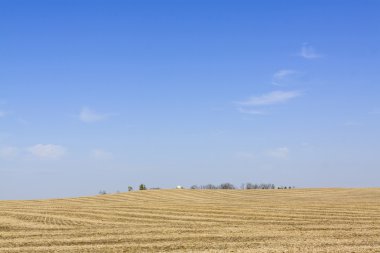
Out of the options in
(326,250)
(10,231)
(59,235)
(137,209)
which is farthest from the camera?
(137,209)

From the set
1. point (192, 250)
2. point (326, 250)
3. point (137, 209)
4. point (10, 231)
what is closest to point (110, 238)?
point (192, 250)

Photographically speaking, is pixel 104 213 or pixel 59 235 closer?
pixel 59 235

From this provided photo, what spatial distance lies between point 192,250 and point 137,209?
21.9 meters

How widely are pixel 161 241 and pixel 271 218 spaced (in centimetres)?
1242

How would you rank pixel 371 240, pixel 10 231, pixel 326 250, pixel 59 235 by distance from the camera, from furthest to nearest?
pixel 10 231 < pixel 59 235 < pixel 371 240 < pixel 326 250

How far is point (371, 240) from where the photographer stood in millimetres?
25219

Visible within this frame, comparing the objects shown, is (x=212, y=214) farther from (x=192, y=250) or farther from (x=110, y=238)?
(x=192, y=250)

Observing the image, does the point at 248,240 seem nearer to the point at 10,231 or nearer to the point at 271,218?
the point at 271,218

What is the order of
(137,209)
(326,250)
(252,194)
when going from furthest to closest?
(252,194) < (137,209) < (326,250)

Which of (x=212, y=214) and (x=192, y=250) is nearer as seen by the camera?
(x=192, y=250)

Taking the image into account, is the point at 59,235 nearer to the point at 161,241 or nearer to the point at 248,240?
the point at 161,241

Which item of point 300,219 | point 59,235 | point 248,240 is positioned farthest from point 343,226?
point 59,235

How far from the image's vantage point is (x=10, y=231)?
30.2m

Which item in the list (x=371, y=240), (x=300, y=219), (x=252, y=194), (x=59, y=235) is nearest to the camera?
(x=371, y=240)
